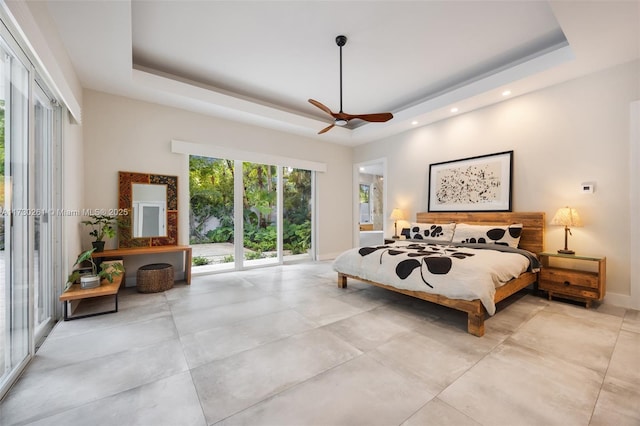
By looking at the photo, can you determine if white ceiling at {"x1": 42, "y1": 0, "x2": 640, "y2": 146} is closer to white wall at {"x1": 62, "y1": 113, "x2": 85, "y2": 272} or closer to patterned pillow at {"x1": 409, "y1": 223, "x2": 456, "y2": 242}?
white wall at {"x1": 62, "y1": 113, "x2": 85, "y2": 272}

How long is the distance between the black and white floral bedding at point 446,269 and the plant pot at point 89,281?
2847 mm

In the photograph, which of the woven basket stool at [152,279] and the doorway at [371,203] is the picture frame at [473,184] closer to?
the doorway at [371,203]

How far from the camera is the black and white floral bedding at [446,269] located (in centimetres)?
247

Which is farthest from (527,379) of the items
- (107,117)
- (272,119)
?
(107,117)

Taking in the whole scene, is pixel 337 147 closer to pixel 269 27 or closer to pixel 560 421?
pixel 269 27

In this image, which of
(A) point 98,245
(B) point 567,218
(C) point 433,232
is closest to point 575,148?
(B) point 567,218

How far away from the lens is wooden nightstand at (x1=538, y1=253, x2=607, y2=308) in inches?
120

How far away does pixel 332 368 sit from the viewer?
6.26ft

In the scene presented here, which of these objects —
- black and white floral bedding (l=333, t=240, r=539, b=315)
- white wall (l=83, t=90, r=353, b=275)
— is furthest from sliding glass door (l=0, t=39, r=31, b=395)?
black and white floral bedding (l=333, t=240, r=539, b=315)

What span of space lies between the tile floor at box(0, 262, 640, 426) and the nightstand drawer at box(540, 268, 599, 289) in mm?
303

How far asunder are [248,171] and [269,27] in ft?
8.88

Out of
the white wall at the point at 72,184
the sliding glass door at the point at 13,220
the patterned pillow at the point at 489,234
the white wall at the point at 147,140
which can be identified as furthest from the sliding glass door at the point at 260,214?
the patterned pillow at the point at 489,234

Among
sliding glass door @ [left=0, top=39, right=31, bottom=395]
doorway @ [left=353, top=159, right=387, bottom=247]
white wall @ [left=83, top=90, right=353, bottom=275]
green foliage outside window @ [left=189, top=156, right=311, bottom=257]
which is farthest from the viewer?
doorway @ [left=353, top=159, right=387, bottom=247]

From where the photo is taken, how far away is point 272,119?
15.9ft
